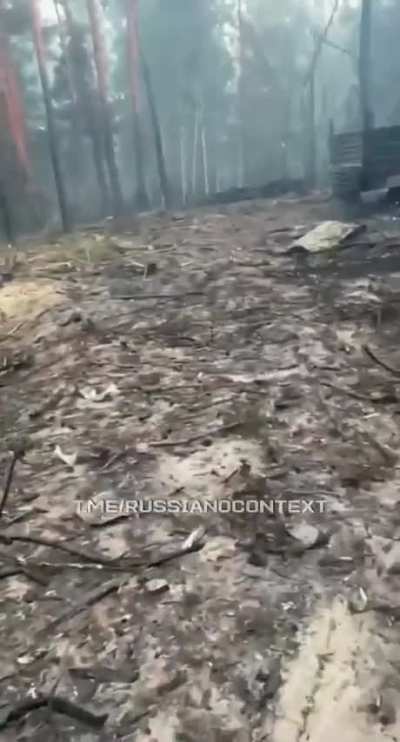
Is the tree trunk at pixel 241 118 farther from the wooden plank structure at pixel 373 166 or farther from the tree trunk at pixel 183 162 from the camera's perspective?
the wooden plank structure at pixel 373 166

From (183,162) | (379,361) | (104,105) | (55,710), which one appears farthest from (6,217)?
(55,710)

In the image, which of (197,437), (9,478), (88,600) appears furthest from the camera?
(197,437)

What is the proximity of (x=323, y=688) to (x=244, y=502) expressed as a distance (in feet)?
2.72

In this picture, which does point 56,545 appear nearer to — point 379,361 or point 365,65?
point 379,361

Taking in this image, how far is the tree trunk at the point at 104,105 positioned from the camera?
8.59m

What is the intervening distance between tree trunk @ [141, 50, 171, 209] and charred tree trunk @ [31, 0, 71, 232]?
1395 mm

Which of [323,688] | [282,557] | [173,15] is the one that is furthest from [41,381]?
[173,15]

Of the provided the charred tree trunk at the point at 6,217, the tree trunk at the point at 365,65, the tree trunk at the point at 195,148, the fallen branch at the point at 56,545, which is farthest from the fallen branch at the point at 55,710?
the tree trunk at the point at 195,148

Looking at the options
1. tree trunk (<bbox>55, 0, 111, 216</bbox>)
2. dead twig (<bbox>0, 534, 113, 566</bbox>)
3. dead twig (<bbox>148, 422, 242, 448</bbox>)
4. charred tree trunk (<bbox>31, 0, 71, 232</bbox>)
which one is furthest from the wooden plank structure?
dead twig (<bbox>0, 534, 113, 566</bbox>)

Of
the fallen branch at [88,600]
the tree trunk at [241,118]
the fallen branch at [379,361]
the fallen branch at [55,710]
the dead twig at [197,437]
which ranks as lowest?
the fallen branch at [55,710]

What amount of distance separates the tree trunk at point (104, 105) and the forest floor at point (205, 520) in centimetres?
493

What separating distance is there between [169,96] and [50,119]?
69.9 inches

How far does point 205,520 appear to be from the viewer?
232cm

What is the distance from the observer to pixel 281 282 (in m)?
5.02
